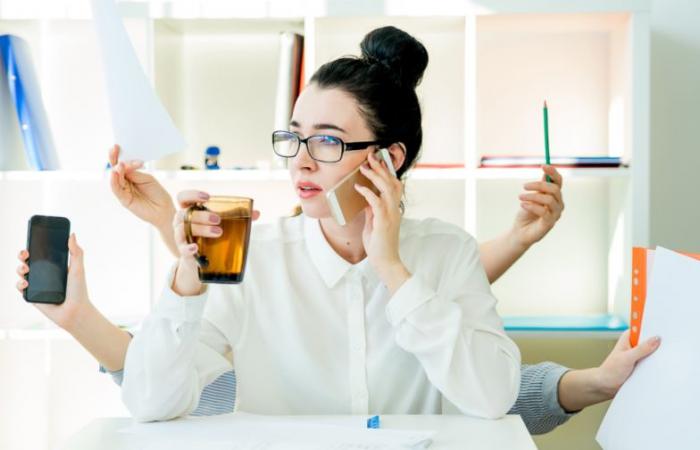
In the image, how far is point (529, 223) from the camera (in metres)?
2.24

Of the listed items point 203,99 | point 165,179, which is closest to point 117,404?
point 165,179

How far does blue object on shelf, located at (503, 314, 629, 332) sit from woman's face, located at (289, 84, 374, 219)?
100 cm

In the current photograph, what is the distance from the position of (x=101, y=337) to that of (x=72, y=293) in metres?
0.12

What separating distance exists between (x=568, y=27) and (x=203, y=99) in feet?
3.81

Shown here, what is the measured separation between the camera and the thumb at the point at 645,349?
4.85ft

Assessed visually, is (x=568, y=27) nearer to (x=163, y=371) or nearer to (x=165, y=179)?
(x=165, y=179)

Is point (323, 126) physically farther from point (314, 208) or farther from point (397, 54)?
point (397, 54)

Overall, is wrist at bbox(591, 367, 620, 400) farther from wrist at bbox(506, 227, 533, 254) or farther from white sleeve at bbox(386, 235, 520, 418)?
wrist at bbox(506, 227, 533, 254)

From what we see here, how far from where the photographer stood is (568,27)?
2678 millimetres

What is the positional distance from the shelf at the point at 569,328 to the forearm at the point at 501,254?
0.29 meters

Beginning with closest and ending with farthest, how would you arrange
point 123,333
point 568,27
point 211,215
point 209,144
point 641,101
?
point 211,215
point 123,333
point 641,101
point 568,27
point 209,144

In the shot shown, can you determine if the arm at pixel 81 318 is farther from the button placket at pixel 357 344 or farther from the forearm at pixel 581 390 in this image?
the forearm at pixel 581 390

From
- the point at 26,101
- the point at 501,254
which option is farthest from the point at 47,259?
the point at 26,101

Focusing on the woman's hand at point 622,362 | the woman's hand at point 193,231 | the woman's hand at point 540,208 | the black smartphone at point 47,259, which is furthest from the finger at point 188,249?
the woman's hand at point 540,208
